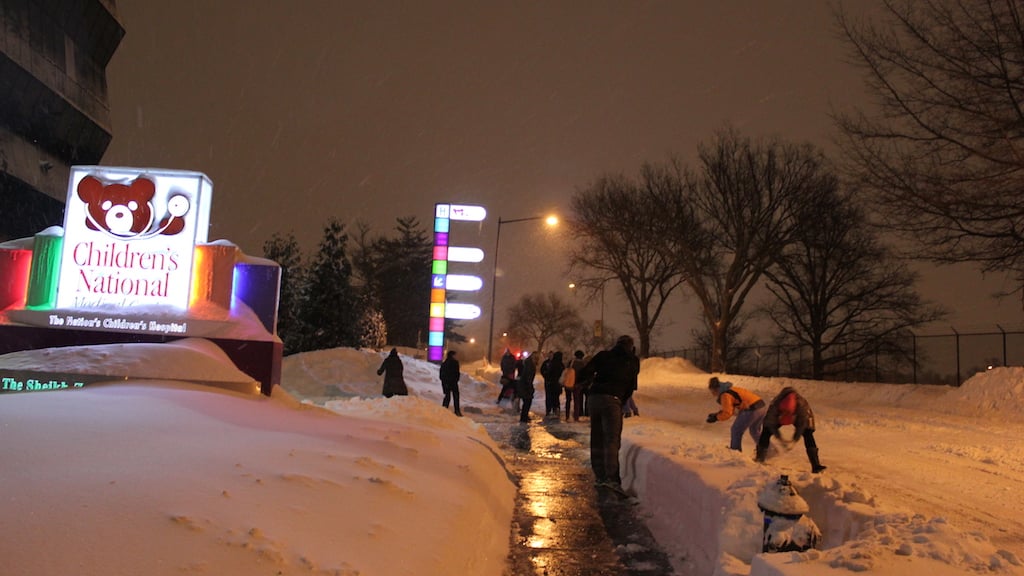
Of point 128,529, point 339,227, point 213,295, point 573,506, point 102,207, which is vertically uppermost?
point 339,227

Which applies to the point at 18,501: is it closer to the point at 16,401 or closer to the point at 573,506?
the point at 16,401

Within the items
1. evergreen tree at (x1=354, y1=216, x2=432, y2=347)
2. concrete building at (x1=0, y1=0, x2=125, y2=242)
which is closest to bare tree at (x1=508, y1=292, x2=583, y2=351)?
evergreen tree at (x1=354, y1=216, x2=432, y2=347)

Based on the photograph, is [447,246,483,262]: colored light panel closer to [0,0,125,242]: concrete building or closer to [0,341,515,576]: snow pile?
[0,0,125,242]: concrete building

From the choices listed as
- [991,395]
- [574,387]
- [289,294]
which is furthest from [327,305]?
[991,395]

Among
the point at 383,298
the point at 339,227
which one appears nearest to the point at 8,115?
the point at 339,227

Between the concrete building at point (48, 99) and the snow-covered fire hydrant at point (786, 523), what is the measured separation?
83.4ft

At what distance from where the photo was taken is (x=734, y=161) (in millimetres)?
37000

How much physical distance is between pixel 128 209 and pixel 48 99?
1616 centimetres

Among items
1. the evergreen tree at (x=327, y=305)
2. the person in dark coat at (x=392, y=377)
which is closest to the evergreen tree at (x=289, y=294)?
the evergreen tree at (x=327, y=305)

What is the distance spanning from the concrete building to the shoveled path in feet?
70.5

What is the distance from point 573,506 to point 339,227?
34.8 m

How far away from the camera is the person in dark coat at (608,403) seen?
Result: 8.67 metres

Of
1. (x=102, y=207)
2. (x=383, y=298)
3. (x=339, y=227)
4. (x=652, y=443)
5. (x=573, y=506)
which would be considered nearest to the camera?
(x=573, y=506)

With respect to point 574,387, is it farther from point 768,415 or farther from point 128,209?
point 128,209
